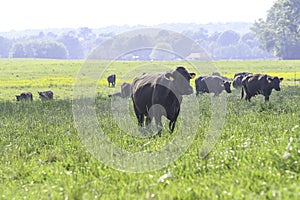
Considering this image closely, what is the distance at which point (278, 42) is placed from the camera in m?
116

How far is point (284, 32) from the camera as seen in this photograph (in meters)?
110

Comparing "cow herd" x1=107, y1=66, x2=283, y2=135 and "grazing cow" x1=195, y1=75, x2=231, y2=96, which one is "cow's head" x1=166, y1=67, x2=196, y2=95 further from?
"grazing cow" x1=195, y1=75, x2=231, y2=96

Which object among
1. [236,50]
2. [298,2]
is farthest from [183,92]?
[236,50]

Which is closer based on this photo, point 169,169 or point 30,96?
point 169,169

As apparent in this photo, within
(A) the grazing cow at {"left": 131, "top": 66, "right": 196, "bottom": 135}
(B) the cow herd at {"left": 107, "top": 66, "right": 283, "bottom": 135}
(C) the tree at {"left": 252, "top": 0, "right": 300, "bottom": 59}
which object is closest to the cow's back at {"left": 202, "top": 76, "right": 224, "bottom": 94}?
(B) the cow herd at {"left": 107, "top": 66, "right": 283, "bottom": 135}

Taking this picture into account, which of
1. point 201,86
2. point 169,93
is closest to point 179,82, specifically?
point 169,93

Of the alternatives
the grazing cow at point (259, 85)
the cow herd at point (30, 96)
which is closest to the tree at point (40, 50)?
the cow herd at point (30, 96)

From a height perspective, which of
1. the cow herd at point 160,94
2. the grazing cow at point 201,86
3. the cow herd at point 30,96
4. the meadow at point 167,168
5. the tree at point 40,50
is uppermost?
the tree at point 40,50

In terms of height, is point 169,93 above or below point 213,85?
above

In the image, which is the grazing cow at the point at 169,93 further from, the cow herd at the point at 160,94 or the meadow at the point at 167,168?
the meadow at the point at 167,168

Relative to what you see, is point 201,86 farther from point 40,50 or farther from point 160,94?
point 40,50

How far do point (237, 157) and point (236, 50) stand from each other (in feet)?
631

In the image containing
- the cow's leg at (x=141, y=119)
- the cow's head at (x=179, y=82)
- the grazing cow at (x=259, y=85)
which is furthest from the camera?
the grazing cow at (x=259, y=85)

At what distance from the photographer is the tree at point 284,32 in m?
108
